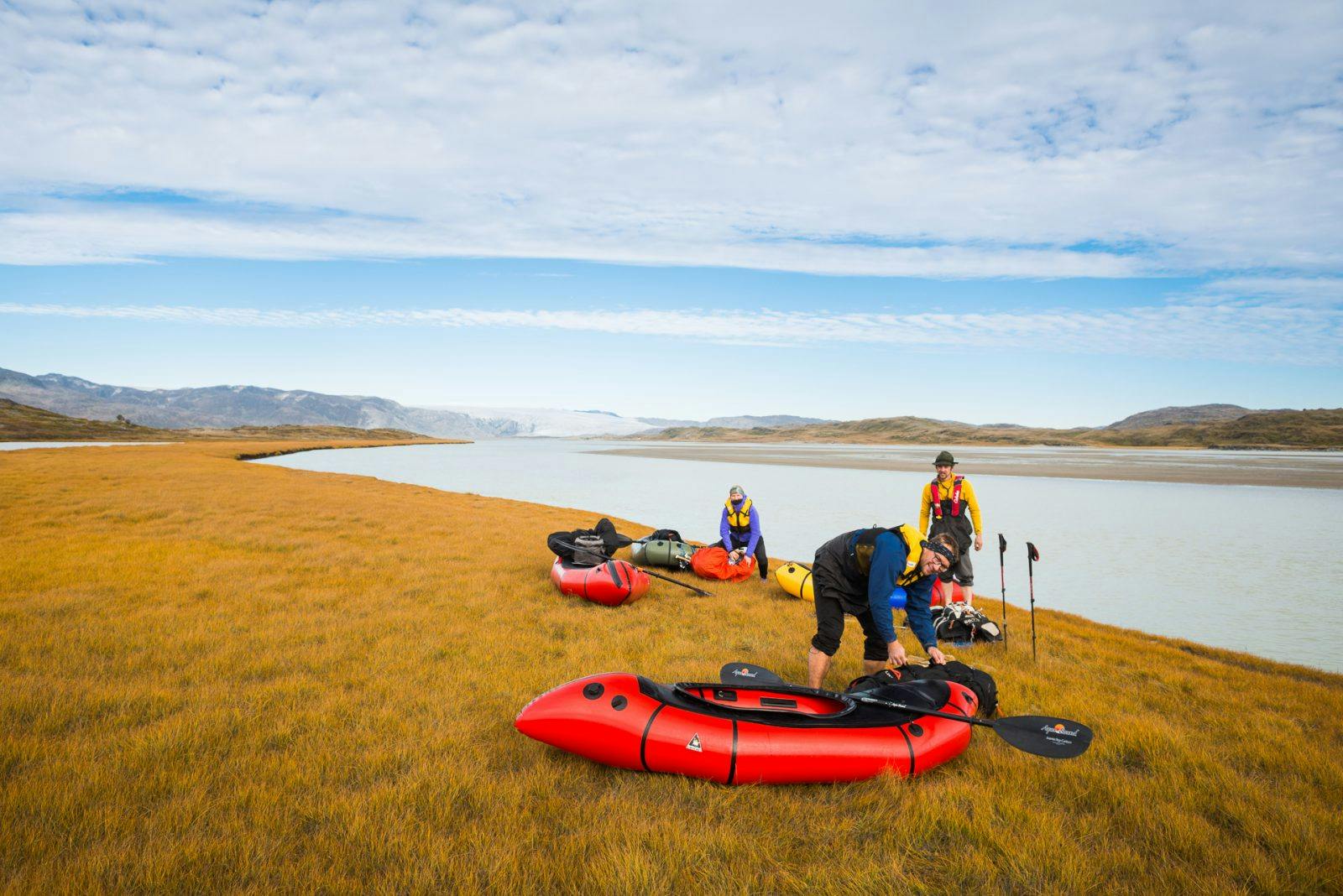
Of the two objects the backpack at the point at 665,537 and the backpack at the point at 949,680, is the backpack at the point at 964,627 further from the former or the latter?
the backpack at the point at 665,537

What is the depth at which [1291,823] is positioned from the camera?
4.39 meters

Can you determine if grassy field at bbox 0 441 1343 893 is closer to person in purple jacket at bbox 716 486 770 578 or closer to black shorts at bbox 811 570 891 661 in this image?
black shorts at bbox 811 570 891 661

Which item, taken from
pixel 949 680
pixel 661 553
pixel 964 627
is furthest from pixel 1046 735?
pixel 661 553

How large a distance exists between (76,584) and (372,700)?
24.4 ft

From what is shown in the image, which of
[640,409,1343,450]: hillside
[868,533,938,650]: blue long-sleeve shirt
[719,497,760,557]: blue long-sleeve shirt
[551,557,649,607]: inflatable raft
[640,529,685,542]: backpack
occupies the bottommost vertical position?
[551,557,649,607]: inflatable raft

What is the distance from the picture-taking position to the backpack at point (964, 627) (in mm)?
9055

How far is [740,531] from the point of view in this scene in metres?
12.6

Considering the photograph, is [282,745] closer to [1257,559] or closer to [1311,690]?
[1311,690]

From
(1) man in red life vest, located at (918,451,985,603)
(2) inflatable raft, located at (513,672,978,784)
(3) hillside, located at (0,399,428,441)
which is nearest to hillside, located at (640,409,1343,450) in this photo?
(1) man in red life vest, located at (918,451,985,603)

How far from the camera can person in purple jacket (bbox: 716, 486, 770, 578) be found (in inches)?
486

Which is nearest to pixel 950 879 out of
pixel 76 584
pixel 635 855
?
pixel 635 855

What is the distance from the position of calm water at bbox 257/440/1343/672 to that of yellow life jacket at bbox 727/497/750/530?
15.5 ft

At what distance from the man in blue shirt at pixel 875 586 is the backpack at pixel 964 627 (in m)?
2.66

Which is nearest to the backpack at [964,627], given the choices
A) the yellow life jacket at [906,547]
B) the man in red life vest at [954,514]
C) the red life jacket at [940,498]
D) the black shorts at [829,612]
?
the man in red life vest at [954,514]
